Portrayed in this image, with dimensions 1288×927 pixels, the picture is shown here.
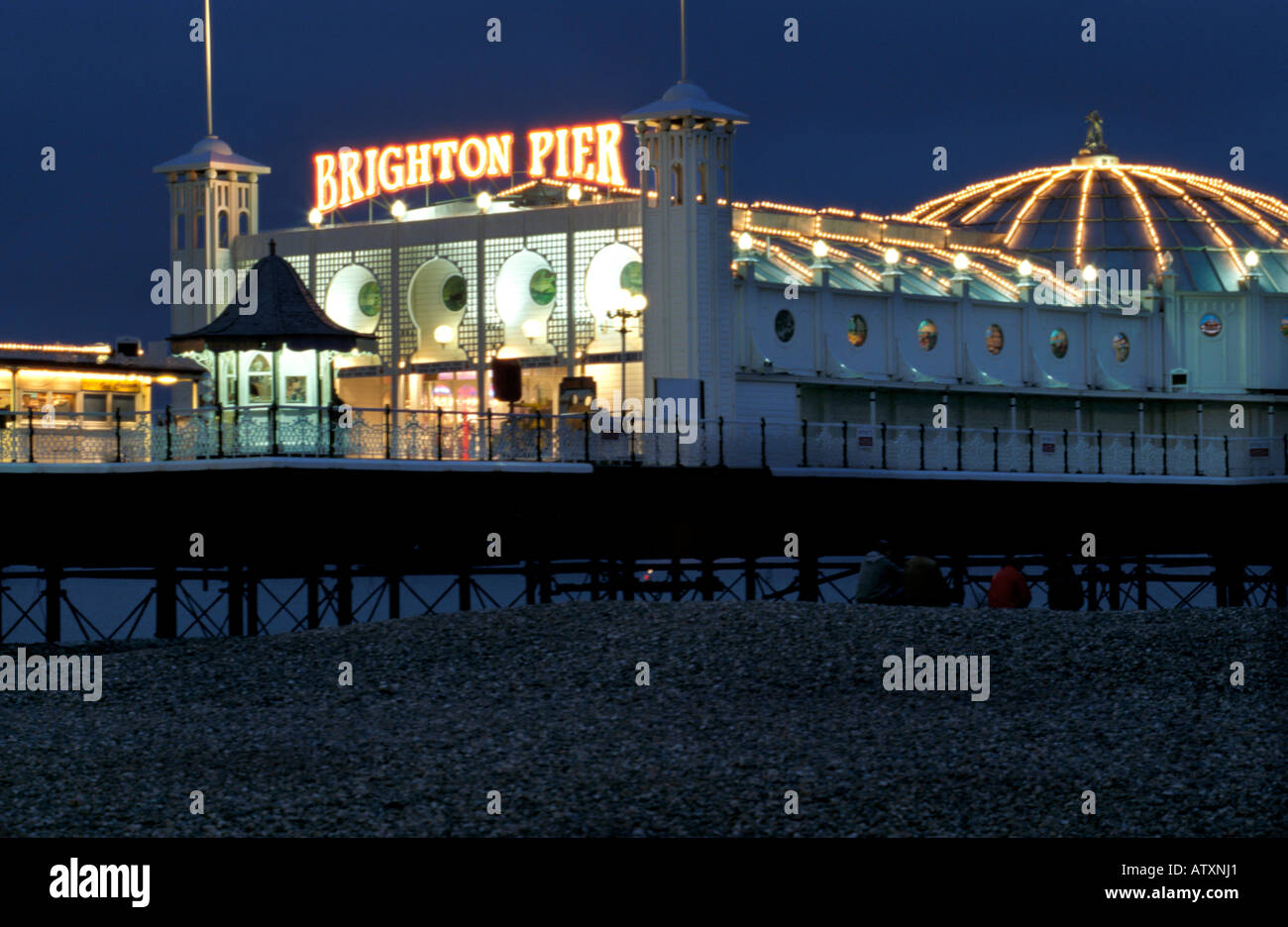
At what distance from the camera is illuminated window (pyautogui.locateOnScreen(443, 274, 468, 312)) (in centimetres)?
5188

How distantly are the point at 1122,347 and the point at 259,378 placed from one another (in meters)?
30.6

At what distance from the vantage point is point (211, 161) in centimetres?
5388

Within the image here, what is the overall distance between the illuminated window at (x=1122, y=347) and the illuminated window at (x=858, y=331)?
11913 mm

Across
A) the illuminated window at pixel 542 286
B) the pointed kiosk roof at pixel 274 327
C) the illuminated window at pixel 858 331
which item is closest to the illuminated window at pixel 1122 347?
the illuminated window at pixel 858 331

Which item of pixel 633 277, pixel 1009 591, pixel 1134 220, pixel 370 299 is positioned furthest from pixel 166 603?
pixel 1134 220

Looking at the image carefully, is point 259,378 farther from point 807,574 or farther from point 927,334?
point 927,334

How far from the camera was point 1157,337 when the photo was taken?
209ft

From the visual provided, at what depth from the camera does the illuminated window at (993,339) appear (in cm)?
5803

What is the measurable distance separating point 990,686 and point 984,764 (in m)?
4.48

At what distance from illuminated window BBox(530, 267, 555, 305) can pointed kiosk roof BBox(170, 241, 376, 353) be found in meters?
9.75

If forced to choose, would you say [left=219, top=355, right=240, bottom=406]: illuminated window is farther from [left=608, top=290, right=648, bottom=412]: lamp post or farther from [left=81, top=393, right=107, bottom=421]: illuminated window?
[left=608, top=290, right=648, bottom=412]: lamp post

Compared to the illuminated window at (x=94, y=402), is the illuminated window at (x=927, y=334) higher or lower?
higher

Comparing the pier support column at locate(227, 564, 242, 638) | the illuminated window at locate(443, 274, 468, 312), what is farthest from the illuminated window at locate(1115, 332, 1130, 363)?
the pier support column at locate(227, 564, 242, 638)

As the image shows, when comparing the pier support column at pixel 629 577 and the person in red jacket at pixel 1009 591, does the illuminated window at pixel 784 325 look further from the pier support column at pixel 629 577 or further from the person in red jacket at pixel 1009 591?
the person in red jacket at pixel 1009 591
